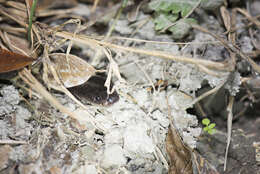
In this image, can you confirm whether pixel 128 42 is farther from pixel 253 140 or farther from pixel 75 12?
pixel 253 140

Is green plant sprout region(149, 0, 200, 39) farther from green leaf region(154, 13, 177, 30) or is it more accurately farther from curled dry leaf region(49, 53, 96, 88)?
curled dry leaf region(49, 53, 96, 88)

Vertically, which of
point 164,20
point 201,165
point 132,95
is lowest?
point 201,165

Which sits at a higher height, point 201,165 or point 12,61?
point 12,61

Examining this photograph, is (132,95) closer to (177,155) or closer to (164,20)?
(177,155)

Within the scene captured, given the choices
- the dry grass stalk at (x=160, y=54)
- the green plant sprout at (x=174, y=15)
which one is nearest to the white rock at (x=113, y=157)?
the dry grass stalk at (x=160, y=54)

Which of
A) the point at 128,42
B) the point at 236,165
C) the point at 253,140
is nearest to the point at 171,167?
the point at 236,165

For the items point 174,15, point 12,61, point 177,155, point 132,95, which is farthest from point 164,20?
point 12,61
